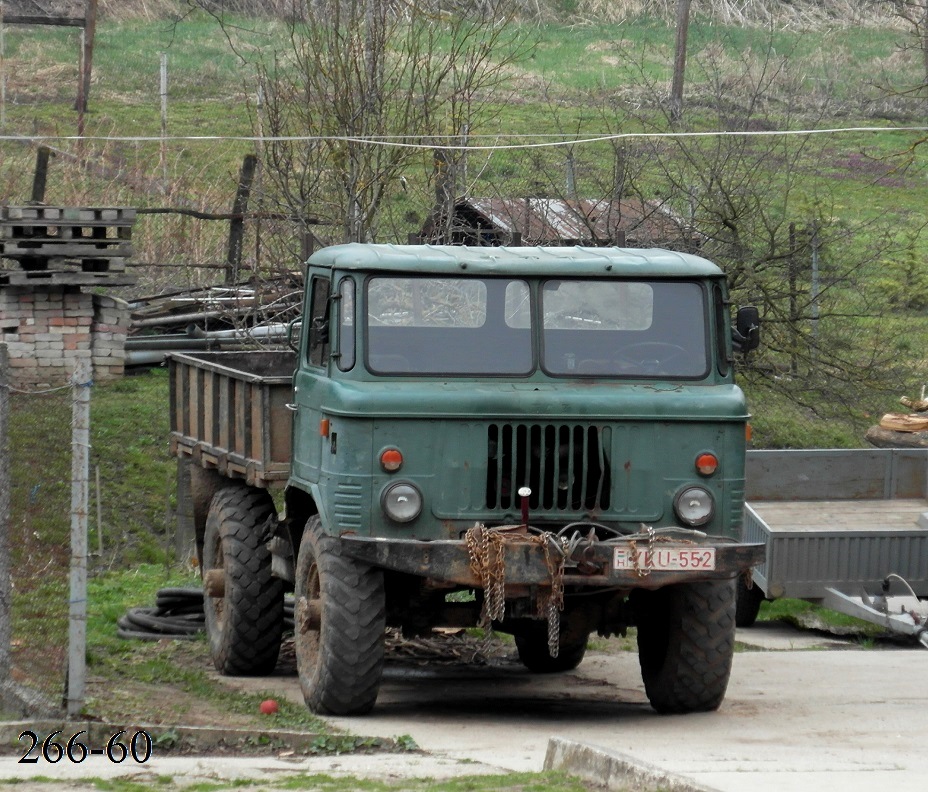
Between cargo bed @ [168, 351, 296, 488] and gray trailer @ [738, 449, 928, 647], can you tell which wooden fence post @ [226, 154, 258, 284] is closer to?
cargo bed @ [168, 351, 296, 488]

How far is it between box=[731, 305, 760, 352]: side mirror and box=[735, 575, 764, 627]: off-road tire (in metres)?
4.04

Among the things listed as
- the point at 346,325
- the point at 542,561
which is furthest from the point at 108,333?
the point at 542,561

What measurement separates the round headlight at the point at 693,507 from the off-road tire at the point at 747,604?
4366mm

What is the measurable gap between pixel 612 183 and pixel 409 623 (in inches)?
428

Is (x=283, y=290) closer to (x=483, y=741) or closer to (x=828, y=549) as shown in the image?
(x=828, y=549)

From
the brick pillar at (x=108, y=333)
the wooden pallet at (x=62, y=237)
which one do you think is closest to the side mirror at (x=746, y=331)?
the wooden pallet at (x=62, y=237)

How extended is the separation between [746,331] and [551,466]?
1451 mm

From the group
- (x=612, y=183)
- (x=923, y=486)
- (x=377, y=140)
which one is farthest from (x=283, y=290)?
(x=923, y=486)

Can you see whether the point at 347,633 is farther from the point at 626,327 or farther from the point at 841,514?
the point at 841,514

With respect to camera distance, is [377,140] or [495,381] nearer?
[495,381]

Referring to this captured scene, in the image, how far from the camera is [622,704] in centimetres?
893

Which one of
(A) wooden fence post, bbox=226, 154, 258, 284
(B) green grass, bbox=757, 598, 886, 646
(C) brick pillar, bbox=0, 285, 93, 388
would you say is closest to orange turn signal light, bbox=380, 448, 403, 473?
(B) green grass, bbox=757, 598, 886, 646

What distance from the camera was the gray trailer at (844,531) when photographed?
11102 millimetres

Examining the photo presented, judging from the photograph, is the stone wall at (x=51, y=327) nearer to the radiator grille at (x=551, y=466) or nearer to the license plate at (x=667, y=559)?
the radiator grille at (x=551, y=466)
